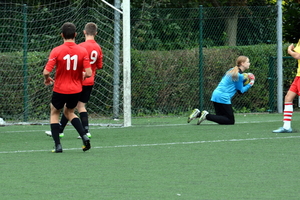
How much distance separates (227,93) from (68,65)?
5.33 metres

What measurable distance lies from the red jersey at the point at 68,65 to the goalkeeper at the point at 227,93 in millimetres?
4819

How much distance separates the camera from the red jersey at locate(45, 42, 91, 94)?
27.3 ft

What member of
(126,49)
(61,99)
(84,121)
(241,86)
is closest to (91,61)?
(84,121)

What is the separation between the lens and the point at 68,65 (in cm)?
838

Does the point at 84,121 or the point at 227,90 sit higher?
the point at 227,90

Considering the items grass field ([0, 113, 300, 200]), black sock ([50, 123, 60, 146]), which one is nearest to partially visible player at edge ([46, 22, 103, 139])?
grass field ([0, 113, 300, 200])

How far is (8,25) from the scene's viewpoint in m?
14.8

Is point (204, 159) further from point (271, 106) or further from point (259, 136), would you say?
point (271, 106)

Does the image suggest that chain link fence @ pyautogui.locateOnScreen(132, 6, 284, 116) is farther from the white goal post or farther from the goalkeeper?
the goalkeeper

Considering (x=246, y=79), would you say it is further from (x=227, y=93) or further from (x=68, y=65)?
(x=68, y=65)

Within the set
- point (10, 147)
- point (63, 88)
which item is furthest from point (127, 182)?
point (10, 147)

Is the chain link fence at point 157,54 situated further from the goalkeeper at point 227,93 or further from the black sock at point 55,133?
the black sock at point 55,133

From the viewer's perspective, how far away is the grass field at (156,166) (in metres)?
5.44

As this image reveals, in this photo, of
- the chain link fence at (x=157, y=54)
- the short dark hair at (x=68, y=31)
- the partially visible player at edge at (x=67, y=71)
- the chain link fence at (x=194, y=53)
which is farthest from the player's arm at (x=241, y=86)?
the short dark hair at (x=68, y=31)
